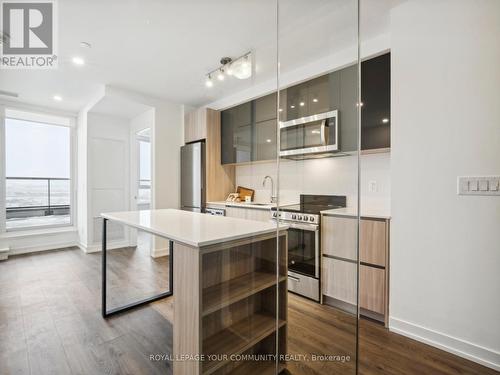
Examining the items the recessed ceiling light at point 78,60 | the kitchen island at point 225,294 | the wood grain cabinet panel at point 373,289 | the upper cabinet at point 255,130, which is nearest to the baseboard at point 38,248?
the recessed ceiling light at point 78,60

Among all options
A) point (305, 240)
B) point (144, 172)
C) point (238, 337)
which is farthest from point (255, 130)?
point (144, 172)

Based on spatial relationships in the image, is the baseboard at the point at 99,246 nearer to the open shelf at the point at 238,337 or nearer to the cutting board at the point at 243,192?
the cutting board at the point at 243,192

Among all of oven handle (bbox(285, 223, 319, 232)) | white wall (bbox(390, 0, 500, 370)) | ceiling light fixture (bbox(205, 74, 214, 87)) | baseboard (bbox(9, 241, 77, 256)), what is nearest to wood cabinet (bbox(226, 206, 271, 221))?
oven handle (bbox(285, 223, 319, 232))

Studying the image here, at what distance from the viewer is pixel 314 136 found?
1354 mm

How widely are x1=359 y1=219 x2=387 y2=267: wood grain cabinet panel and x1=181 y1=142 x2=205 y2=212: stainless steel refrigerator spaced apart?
231cm

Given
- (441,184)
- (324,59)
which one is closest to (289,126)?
(324,59)

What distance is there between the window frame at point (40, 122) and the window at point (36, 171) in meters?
0.01

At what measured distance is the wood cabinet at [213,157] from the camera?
3.51 meters

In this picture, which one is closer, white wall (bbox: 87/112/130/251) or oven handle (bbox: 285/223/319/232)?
oven handle (bbox: 285/223/319/232)

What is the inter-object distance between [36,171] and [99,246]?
176 cm

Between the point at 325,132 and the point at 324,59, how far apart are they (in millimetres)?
564

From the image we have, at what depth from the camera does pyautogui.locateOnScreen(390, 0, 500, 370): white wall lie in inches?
60.0

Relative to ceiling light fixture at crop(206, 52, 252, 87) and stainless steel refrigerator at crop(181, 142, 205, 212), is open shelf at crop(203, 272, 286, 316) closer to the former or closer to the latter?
ceiling light fixture at crop(206, 52, 252, 87)

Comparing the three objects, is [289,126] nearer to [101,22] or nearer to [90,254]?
[101,22]
